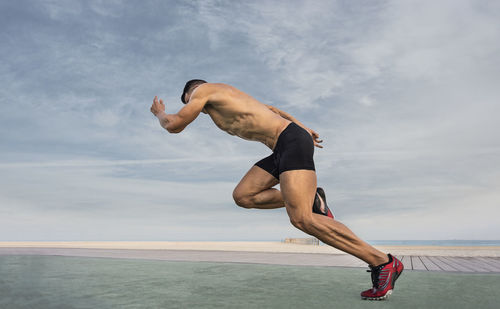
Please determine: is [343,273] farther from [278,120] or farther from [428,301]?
[278,120]

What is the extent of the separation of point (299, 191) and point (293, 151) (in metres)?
0.30

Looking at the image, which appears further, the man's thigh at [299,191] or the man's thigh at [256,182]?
the man's thigh at [256,182]

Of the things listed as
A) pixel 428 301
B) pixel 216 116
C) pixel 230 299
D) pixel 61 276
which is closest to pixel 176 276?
pixel 61 276

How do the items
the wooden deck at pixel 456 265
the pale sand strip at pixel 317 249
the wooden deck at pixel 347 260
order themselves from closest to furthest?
the wooden deck at pixel 456 265 < the wooden deck at pixel 347 260 < the pale sand strip at pixel 317 249

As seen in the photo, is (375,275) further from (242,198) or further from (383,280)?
(242,198)

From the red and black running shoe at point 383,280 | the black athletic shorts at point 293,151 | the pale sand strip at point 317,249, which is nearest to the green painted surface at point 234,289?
the red and black running shoe at point 383,280

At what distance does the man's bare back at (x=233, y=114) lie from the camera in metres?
3.14

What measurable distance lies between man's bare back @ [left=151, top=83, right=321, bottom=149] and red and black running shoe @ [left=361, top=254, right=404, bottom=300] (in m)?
1.23

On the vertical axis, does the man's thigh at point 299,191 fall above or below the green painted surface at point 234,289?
above

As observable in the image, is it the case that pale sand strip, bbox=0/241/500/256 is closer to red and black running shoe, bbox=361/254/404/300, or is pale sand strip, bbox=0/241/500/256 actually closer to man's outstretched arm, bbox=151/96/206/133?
red and black running shoe, bbox=361/254/404/300

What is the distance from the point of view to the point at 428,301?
2.79m

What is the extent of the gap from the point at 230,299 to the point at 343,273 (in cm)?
199

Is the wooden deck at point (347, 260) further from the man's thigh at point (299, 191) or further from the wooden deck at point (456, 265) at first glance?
the man's thigh at point (299, 191)

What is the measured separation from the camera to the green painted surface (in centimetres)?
269
